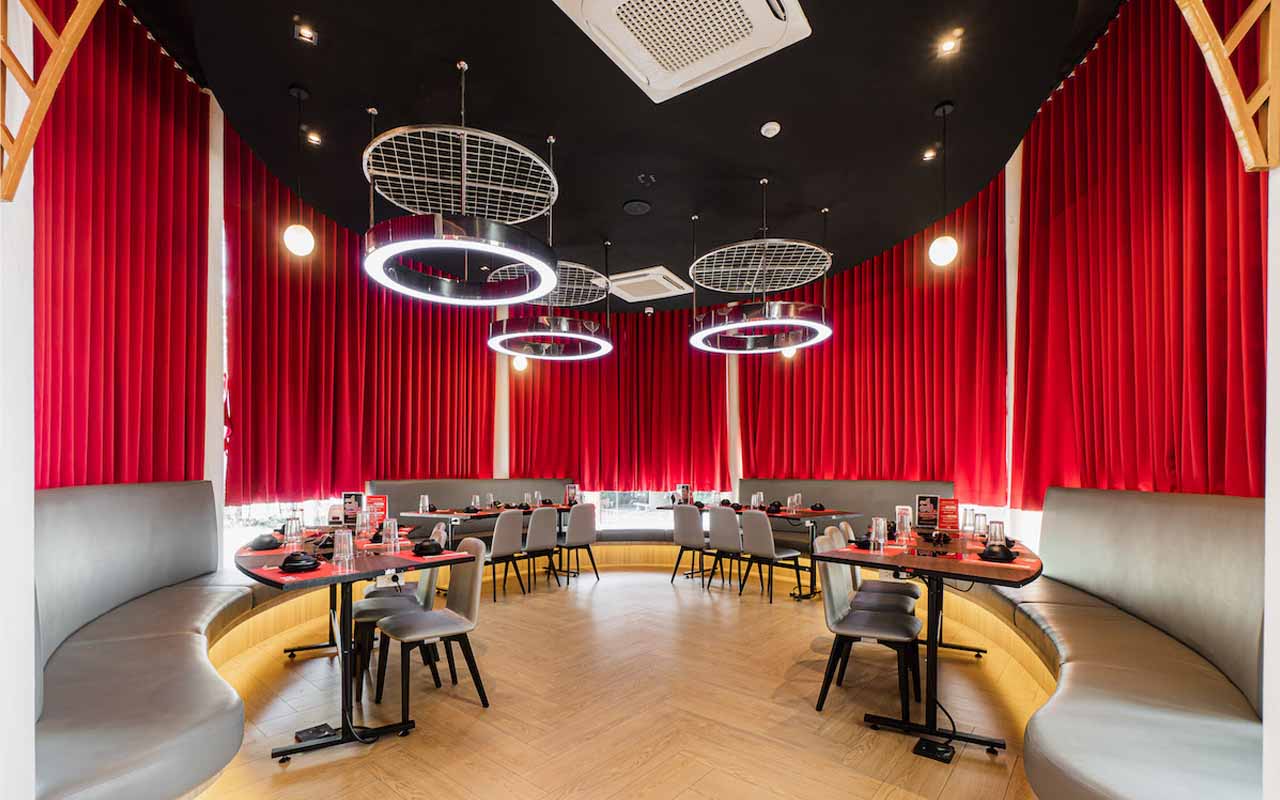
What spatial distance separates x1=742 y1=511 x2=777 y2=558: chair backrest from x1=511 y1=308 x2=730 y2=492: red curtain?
2860mm

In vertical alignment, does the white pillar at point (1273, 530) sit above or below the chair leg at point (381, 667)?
above

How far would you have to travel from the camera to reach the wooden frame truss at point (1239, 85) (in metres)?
1.13

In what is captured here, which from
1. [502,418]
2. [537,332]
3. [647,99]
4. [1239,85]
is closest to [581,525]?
[537,332]

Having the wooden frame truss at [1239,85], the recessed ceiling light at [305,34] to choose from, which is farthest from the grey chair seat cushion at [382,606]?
the wooden frame truss at [1239,85]

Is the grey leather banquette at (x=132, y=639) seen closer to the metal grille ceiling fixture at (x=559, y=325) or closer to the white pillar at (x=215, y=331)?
the white pillar at (x=215, y=331)

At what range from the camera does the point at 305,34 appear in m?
3.25

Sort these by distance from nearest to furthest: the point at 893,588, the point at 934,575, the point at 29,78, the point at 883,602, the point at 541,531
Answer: the point at 29,78, the point at 934,575, the point at 883,602, the point at 893,588, the point at 541,531

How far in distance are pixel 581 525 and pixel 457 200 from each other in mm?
3809

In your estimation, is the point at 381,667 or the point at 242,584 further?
the point at 242,584

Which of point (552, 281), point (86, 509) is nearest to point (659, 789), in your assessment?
point (552, 281)

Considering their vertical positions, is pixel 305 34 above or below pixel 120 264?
above

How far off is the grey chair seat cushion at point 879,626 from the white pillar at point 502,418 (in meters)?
6.15

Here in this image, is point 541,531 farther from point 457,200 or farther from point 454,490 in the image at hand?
point 457,200

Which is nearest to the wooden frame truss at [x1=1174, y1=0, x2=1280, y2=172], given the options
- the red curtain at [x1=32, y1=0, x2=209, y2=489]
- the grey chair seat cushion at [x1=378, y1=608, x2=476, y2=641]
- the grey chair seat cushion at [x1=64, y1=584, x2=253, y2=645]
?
the grey chair seat cushion at [x1=378, y1=608, x2=476, y2=641]
